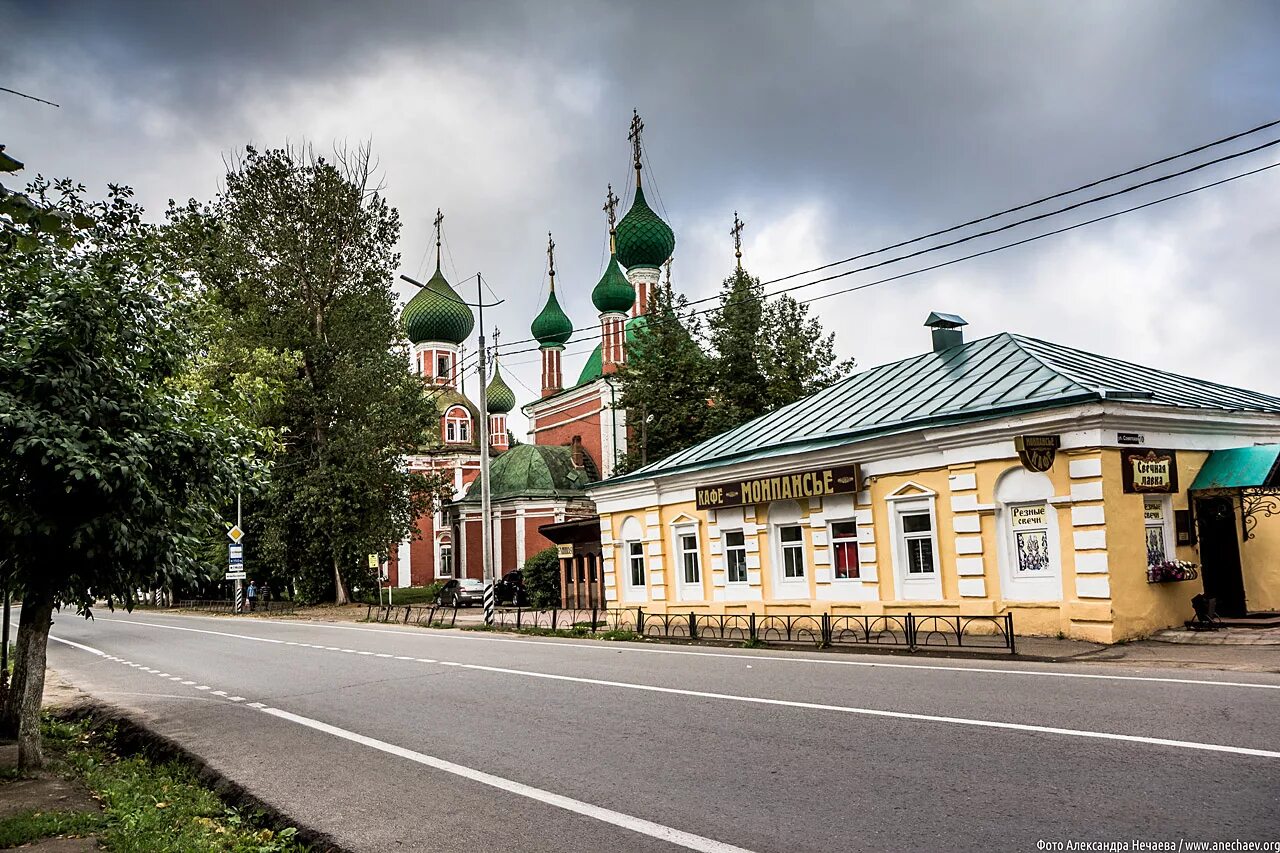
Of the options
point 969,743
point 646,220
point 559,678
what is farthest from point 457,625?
point 646,220

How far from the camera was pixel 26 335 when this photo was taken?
7.84m

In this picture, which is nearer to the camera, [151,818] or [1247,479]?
[151,818]

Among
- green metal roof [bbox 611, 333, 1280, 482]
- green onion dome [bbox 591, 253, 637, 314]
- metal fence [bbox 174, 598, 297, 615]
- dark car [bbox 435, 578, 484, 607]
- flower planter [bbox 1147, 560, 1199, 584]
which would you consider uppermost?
green onion dome [bbox 591, 253, 637, 314]

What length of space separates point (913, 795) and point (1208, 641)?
10563 millimetres

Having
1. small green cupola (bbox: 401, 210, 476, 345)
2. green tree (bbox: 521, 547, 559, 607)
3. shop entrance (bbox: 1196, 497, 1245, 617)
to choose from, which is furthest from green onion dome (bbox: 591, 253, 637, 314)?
shop entrance (bbox: 1196, 497, 1245, 617)

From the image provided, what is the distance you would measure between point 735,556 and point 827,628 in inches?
223

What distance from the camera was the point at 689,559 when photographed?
2336cm

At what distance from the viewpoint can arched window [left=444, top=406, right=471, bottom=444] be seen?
63281 millimetres

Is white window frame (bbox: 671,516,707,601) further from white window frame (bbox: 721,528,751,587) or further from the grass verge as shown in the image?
the grass verge

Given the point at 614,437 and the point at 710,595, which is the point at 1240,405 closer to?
the point at 710,595

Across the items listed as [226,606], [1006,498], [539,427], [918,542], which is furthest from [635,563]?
[539,427]

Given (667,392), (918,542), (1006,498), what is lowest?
(918,542)

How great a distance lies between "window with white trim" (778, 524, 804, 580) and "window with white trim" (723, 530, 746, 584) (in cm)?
118

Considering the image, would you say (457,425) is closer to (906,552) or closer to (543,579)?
(543,579)
